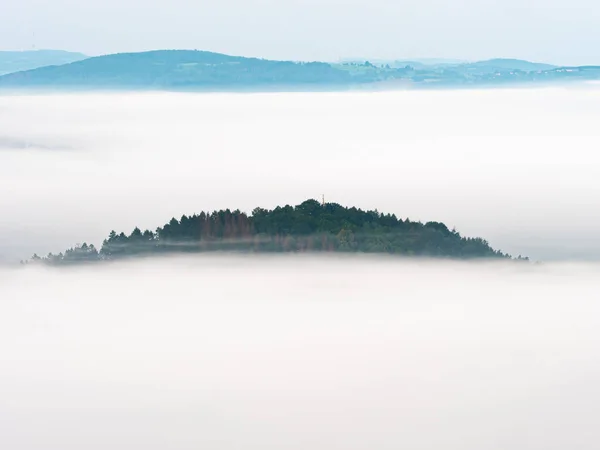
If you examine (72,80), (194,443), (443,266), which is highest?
(72,80)

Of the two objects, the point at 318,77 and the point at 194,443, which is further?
the point at 318,77

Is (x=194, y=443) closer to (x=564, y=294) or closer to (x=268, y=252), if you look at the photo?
(x=268, y=252)

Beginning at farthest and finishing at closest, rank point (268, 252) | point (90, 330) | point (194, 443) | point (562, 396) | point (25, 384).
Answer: point (90, 330)
point (268, 252)
point (25, 384)
point (562, 396)
point (194, 443)

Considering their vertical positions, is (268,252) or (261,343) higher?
(268,252)

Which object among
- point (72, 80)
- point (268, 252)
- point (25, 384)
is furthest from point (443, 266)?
point (72, 80)

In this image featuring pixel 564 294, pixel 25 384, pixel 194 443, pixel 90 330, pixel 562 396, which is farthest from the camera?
pixel 564 294

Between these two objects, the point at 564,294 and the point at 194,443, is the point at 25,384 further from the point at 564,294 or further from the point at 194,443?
the point at 564,294
